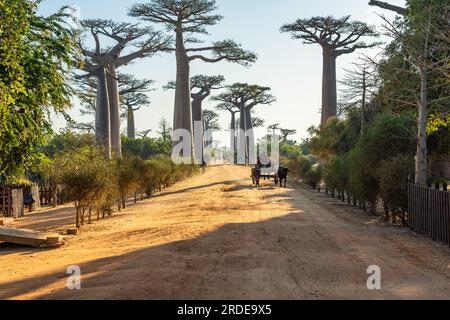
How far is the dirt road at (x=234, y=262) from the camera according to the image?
21.4 feet

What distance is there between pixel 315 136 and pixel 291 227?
31157 mm

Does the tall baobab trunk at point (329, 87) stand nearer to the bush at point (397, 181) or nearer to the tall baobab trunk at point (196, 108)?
the tall baobab trunk at point (196, 108)

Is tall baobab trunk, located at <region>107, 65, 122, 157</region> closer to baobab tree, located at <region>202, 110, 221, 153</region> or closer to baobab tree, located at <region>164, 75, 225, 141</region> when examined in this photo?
baobab tree, located at <region>164, 75, 225, 141</region>

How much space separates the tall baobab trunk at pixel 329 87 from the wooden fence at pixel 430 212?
36.5 metres

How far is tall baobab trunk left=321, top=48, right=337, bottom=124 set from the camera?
162 ft

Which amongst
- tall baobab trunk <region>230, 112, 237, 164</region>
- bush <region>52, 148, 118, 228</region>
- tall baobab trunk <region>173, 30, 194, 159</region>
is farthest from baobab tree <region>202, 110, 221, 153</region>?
bush <region>52, 148, 118, 228</region>

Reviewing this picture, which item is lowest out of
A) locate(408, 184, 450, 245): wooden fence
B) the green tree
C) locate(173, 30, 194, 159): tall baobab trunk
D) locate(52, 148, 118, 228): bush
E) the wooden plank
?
the wooden plank

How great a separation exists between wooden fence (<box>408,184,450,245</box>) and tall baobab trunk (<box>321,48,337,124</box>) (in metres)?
36.5

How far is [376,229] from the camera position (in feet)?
44.8

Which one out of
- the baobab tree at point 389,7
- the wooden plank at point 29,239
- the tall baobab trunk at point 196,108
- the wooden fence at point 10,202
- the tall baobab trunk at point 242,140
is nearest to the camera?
the wooden plank at point 29,239

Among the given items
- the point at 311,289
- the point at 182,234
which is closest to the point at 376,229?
the point at 182,234

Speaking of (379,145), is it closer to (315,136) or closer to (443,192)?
(443,192)

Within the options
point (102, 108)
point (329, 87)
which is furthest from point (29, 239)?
point (329, 87)

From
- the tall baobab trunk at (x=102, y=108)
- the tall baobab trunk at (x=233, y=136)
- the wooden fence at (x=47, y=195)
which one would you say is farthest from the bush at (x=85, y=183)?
the tall baobab trunk at (x=233, y=136)
